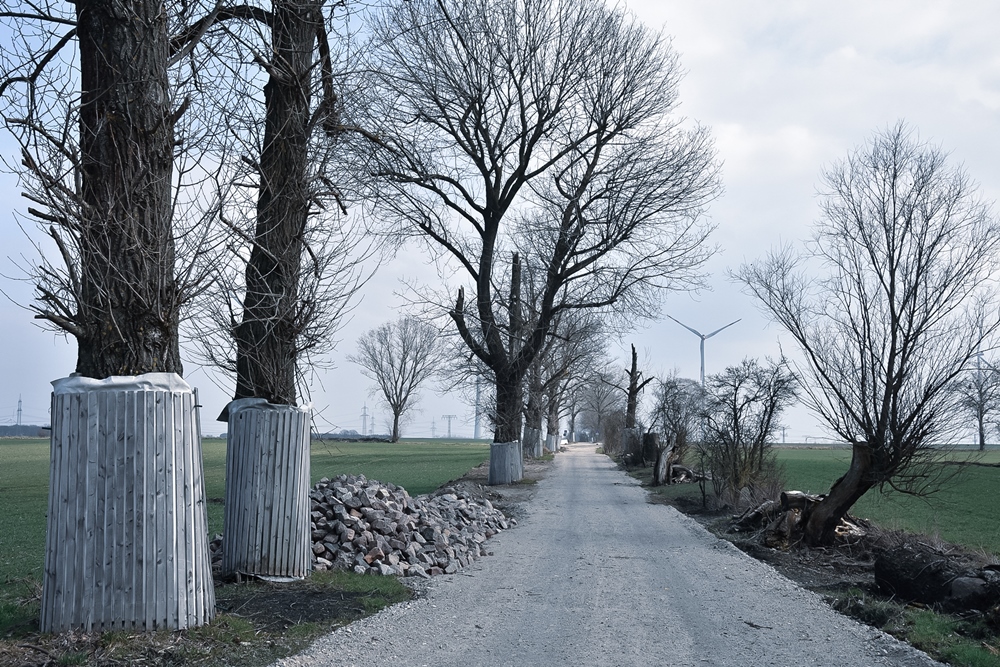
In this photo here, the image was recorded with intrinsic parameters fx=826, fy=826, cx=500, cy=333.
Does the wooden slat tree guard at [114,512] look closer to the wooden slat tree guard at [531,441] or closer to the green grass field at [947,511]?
the green grass field at [947,511]

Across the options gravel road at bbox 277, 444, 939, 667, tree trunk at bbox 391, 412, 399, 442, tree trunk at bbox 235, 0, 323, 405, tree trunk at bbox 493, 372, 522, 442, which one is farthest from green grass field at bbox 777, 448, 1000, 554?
tree trunk at bbox 391, 412, 399, 442

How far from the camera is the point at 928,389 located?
11.4 meters

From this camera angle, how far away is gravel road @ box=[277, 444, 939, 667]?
6.24 m

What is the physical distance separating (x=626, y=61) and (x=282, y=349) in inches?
742

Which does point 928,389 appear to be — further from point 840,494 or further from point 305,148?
point 305,148

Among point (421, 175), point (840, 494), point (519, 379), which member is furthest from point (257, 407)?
point (519, 379)

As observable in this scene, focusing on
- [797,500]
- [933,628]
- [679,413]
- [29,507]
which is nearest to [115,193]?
[933,628]

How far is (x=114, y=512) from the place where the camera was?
5.79m

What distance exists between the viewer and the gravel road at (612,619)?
20.5ft

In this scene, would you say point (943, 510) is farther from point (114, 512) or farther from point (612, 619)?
point (114, 512)

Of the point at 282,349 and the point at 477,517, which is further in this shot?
the point at 477,517

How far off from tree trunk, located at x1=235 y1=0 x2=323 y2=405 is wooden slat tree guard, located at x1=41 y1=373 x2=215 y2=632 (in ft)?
9.28

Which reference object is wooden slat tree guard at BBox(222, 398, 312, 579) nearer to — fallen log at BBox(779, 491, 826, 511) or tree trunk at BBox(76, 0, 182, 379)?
tree trunk at BBox(76, 0, 182, 379)

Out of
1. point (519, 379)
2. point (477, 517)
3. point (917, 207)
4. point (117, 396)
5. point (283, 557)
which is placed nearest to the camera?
point (117, 396)
